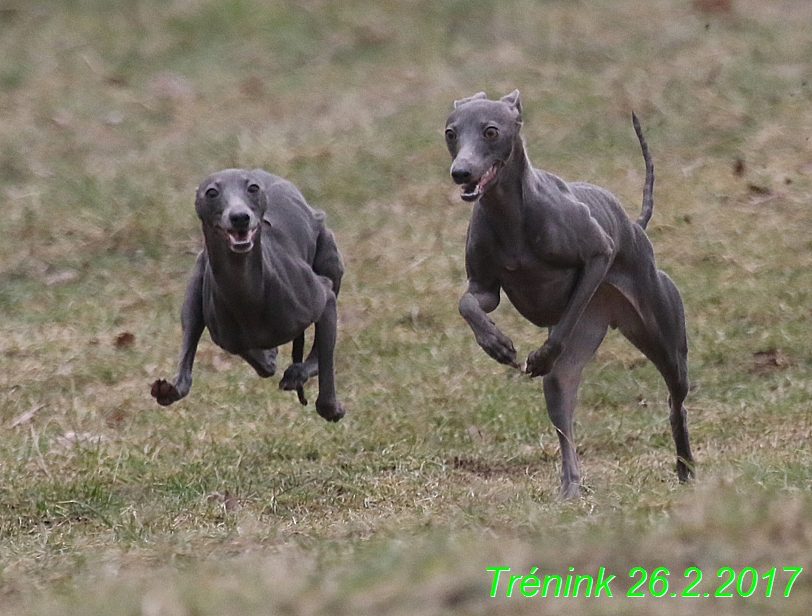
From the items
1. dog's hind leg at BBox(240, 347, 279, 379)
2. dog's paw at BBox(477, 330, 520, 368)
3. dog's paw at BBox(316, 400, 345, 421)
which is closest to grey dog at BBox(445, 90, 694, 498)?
dog's paw at BBox(477, 330, 520, 368)

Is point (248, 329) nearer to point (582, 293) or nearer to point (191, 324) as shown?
point (191, 324)

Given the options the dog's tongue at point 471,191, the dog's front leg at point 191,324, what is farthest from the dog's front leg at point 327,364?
the dog's tongue at point 471,191

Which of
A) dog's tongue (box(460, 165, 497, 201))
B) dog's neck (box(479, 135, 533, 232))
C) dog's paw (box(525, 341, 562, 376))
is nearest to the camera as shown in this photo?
dog's tongue (box(460, 165, 497, 201))

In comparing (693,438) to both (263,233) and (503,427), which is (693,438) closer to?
(503,427)

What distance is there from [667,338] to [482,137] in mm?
1476

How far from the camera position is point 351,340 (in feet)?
33.2

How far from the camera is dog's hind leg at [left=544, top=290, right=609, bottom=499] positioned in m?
7.15

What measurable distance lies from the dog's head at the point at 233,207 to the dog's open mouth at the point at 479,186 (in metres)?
0.90

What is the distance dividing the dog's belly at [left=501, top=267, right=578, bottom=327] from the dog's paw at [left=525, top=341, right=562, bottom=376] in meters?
0.24

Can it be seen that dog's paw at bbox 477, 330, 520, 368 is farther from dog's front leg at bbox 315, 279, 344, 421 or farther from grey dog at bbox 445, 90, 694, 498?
dog's front leg at bbox 315, 279, 344, 421

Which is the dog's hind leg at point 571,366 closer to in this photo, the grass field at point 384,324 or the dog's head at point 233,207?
the grass field at point 384,324

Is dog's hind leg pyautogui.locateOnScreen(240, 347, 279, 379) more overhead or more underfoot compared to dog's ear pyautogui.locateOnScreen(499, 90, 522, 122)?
more underfoot

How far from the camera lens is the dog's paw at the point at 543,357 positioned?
21.6 feet

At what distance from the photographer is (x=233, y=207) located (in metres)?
6.41
